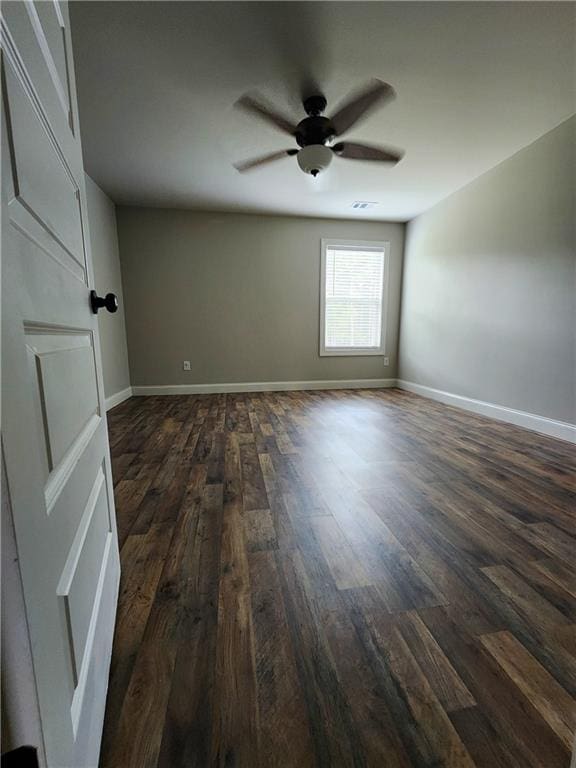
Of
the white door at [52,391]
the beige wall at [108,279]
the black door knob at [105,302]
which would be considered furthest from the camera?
the beige wall at [108,279]

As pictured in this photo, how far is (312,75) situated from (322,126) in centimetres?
27

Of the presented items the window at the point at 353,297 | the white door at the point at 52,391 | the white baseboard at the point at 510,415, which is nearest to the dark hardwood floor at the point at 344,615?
the white door at the point at 52,391

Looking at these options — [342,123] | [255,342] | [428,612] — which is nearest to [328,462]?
[428,612]

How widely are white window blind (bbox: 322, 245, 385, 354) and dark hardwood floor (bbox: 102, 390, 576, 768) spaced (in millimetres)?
3030

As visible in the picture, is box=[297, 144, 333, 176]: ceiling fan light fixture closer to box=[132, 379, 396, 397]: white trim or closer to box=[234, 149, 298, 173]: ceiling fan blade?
box=[234, 149, 298, 173]: ceiling fan blade

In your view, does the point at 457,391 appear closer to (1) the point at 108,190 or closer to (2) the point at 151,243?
(2) the point at 151,243

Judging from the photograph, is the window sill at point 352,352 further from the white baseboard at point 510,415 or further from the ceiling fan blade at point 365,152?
the ceiling fan blade at point 365,152

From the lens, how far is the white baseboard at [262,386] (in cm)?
454

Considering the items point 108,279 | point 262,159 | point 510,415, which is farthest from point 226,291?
point 510,415

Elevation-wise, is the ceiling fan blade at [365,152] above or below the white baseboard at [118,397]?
above

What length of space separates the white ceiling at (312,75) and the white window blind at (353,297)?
4.96ft

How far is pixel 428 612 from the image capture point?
1002 mm

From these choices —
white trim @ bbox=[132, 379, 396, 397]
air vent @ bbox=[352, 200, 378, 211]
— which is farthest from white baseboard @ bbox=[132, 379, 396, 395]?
air vent @ bbox=[352, 200, 378, 211]

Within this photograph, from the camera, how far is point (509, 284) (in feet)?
10.2
